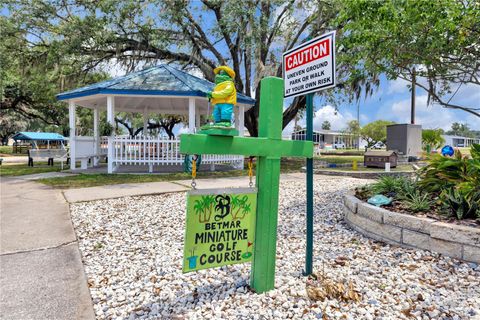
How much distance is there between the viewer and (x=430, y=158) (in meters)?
4.79

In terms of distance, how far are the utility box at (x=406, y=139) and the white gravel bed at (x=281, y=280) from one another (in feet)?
49.7

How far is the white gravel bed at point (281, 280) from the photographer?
2293 millimetres

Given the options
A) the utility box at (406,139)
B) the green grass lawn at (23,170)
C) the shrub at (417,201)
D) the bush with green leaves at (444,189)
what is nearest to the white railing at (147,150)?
the green grass lawn at (23,170)

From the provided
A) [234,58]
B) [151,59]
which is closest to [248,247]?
[234,58]

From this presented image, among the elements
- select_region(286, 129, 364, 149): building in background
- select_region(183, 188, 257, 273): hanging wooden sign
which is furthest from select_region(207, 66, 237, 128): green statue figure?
select_region(286, 129, 364, 149): building in background

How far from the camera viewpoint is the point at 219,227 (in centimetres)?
238

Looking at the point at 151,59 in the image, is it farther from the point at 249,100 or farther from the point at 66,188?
the point at 66,188

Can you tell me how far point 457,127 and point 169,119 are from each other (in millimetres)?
142720

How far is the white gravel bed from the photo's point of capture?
229cm

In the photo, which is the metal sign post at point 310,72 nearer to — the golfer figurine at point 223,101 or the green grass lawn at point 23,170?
the golfer figurine at point 223,101

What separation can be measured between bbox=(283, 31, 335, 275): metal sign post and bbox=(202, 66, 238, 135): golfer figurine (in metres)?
0.65

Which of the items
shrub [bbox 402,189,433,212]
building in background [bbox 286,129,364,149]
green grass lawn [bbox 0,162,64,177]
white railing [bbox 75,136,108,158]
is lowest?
green grass lawn [bbox 0,162,64,177]

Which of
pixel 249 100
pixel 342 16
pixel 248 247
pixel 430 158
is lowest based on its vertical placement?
pixel 248 247

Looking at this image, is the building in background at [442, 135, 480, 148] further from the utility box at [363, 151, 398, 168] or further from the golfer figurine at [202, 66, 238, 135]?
the golfer figurine at [202, 66, 238, 135]
